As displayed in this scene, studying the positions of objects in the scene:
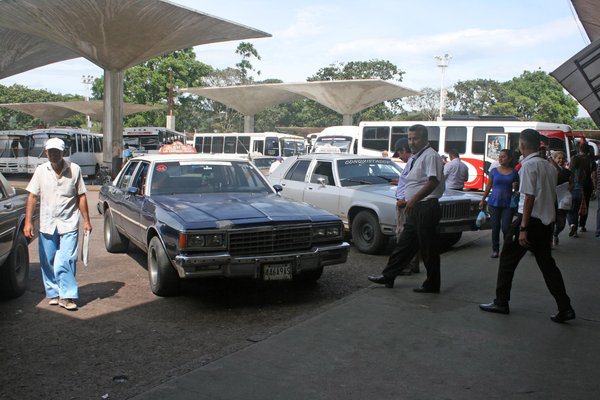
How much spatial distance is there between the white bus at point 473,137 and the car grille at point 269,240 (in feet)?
46.7

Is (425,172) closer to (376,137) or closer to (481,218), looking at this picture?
(481,218)

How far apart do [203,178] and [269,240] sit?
1.94 metres

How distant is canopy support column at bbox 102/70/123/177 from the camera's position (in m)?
→ 27.6

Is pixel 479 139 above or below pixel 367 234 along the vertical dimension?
above

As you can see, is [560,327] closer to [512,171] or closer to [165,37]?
[512,171]

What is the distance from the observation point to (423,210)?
596 centimetres

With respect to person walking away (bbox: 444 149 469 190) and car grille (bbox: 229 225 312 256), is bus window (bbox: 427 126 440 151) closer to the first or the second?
person walking away (bbox: 444 149 469 190)

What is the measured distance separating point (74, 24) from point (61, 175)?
21.1 m

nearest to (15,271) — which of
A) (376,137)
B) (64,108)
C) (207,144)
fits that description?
(376,137)

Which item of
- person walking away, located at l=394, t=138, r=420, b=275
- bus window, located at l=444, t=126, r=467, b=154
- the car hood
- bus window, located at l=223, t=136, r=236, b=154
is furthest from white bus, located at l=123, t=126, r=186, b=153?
the car hood

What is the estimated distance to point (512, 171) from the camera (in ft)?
26.5

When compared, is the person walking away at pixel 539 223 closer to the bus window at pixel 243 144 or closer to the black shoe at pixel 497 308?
the black shoe at pixel 497 308

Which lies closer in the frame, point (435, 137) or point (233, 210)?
point (233, 210)

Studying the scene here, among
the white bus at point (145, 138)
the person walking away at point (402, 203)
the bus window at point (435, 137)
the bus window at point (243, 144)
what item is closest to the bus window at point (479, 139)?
the bus window at point (435, 137)
